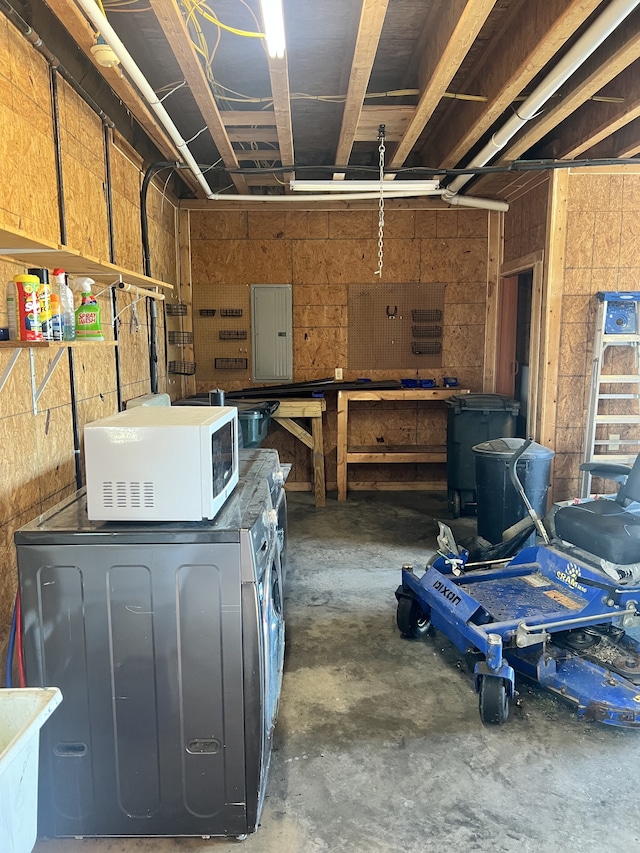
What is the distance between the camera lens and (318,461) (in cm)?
561

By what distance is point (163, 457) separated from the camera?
5.76 feet

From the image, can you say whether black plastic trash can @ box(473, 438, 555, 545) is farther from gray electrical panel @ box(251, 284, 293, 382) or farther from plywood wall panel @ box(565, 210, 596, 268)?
gray electrical panel @ box(251, 284, 293, 382)

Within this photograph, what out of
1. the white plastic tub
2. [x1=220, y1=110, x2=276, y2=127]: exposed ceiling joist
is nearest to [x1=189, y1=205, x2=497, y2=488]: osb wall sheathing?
[x1=220, y1=110, x2=276, y2=127]: exposed ceiling joist

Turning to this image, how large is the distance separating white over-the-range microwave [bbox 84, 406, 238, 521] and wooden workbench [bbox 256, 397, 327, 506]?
366 centimetres

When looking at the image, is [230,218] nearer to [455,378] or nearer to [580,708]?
[455,378]

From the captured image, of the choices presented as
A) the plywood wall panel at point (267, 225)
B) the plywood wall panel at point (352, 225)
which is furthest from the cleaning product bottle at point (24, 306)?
the plywood wall panel at point (352, 225)

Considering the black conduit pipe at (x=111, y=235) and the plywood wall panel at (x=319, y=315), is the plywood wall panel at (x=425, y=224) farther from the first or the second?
the black conduit pipe at (x=111, y=235)

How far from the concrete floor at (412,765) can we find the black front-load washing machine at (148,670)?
0.48 feet

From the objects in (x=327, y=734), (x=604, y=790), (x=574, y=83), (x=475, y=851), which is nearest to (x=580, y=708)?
(x=604, y=790)

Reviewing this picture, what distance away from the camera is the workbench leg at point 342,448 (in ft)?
18.3

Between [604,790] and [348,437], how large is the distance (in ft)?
13.9

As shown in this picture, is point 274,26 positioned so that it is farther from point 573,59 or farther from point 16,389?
point 16,389

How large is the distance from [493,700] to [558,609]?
0.58m

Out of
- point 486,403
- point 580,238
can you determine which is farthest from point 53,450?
point 580,238
